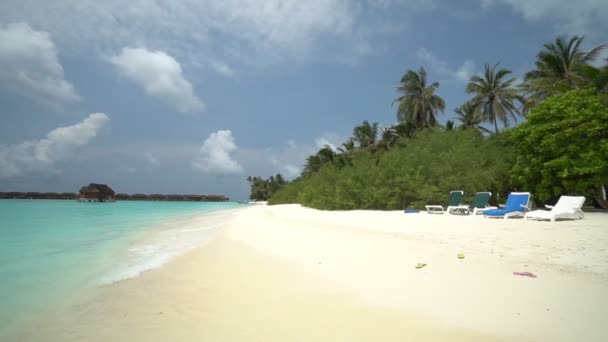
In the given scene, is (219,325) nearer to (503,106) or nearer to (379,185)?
(379,185)

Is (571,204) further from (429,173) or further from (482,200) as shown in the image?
(429,173)

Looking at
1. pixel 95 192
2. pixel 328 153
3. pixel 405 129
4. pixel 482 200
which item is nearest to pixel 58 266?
pixel 482 200

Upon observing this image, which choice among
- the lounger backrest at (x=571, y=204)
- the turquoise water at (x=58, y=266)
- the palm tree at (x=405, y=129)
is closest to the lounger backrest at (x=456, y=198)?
the lounger backrest at (x=571, y=204)

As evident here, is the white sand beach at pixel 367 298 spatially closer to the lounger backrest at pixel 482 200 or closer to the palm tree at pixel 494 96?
the lounger backrest at pixel 482 200

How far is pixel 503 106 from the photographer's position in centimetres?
2545

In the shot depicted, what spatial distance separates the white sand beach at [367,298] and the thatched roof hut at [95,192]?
82498 mm

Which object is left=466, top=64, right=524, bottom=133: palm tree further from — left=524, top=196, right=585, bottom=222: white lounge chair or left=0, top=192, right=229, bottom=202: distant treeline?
left=0, top=192, right=229, bottom=202: distant treeline

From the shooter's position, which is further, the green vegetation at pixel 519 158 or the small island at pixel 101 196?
the small island at pixel 101 196

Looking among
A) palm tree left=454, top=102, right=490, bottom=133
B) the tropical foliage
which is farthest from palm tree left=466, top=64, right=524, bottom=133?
the tropical foliage

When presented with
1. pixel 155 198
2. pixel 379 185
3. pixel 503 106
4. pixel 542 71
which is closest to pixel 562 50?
pixel 542 71

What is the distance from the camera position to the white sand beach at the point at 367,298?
2418 millimetres

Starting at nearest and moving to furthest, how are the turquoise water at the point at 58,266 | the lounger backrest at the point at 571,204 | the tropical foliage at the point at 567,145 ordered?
the turquoise water at the point at 58,266 < the lounger backrest at the point at 571,204 < the tropical foliage at the point at 567,145

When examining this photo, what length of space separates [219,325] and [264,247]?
12.1 feet

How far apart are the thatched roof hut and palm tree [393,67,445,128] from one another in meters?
74.4
